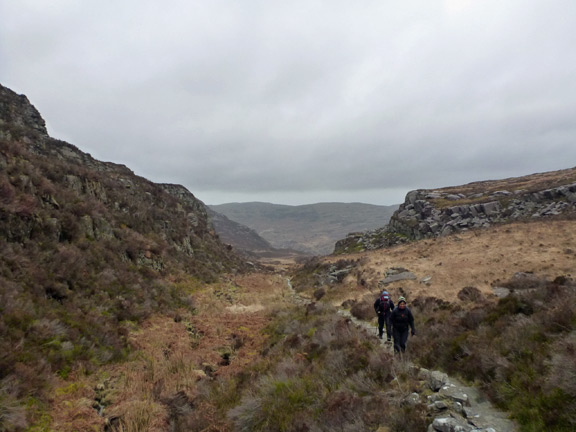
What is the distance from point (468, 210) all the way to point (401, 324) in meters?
47.9

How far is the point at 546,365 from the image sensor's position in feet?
17.5

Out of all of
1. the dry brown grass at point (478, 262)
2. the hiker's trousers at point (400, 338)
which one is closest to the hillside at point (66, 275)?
the hiker's trousers at point (400, 338)

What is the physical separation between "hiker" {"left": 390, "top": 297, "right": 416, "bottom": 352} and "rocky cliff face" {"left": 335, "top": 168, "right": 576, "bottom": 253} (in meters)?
40.0

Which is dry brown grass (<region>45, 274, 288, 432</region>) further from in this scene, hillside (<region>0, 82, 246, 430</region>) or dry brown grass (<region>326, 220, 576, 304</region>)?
dry brown grass (<region>326, 220, 576, 304</region>)

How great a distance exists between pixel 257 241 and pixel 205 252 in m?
159

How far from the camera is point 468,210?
49.0 metres

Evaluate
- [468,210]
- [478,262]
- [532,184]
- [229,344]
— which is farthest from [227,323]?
[532,184]

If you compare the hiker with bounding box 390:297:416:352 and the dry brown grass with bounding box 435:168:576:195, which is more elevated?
the dry brown grass with bounding box 435:168:576:195

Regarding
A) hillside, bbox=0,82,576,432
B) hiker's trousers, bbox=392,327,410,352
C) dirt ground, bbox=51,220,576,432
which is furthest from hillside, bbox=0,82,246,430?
hiker's trousers, bbox=392,327,410,352

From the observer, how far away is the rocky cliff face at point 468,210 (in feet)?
139

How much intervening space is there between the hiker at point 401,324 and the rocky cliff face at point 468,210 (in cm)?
3997

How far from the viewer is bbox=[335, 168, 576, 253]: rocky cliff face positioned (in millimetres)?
42375

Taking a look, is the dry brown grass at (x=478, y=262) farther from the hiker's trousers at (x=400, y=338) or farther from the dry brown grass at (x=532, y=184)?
the dry brown grass at (x=532, y=184)

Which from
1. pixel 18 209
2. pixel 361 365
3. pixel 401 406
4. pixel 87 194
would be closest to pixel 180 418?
pixel 361 365
